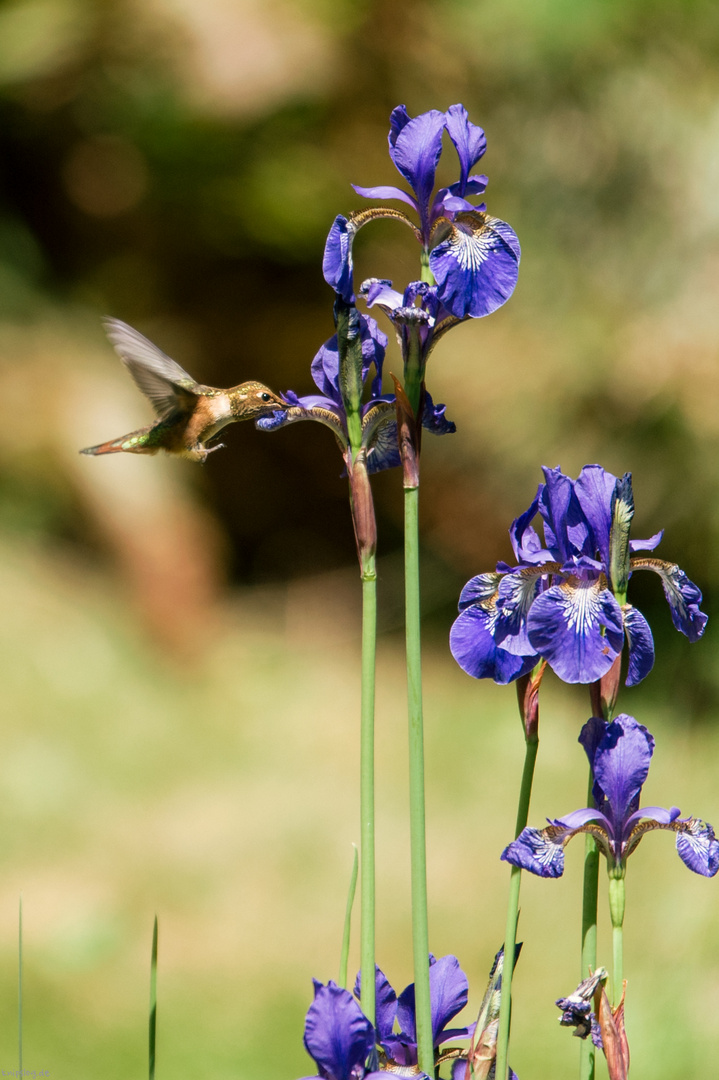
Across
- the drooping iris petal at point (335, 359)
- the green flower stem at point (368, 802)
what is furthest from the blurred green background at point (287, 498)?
the drooping iris petal at point (335, 359)

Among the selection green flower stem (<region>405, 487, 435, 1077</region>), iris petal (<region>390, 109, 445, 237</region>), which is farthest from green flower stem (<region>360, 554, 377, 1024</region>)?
iris petal (<region>390, 109, 445, 237</region>)

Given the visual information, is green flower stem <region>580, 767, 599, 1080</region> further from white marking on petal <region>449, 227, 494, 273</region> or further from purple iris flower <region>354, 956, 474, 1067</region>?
white marking on petal <region>449, 227, 494, 273</region>

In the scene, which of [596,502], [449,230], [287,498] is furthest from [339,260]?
[287,498]

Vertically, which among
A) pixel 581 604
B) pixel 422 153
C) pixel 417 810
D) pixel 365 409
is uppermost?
pixel 422 153

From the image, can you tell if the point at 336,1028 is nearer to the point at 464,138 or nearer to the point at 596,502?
the point at 596,502

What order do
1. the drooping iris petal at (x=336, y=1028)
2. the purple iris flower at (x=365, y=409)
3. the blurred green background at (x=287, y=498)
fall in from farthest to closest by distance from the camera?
the blurred green background at (x=287, y=498), the purple iris flower at (x=365, y=409), the drooping iris petal at (x=336, y=1028)

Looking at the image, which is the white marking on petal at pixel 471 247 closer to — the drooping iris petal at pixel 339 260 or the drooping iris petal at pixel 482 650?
the drooping iris petal at pixel 339 260
